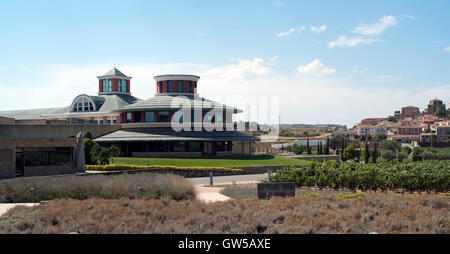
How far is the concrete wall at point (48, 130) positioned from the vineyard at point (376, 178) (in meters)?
31.5

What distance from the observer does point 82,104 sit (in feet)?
222

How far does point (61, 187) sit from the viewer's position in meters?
20.8

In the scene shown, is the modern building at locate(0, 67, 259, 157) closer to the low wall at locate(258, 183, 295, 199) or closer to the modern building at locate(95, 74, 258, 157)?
the modern building at locate(95, 74, 258, 157)

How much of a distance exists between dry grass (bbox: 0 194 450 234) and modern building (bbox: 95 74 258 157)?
3603 centimetres

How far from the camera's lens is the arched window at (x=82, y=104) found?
66894mm

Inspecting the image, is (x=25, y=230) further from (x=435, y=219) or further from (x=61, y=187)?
(x=435, y=219)

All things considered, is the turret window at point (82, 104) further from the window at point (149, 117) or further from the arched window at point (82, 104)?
the window at point (149, 117)

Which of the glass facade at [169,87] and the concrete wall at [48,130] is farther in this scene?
the glass facade at [169,87]

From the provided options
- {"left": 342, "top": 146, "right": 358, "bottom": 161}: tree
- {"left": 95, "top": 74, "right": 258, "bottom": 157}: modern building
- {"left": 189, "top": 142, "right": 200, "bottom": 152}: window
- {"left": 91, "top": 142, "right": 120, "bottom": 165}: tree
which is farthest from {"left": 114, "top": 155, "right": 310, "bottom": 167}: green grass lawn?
{"left": 342, "top": 146, "right": 358, "bottom": 161}: tree

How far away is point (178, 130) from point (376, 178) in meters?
32.2

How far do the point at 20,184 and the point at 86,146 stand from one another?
20.0m

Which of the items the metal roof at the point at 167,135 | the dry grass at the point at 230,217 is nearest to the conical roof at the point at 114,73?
the metal roof at the point at 167,135
